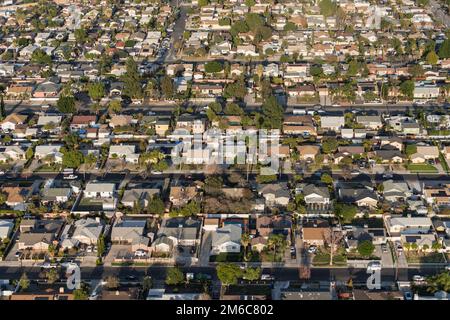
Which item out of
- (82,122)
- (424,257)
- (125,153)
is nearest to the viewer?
(424,257)

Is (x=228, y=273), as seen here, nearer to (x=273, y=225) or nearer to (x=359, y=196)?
(x=273, y=225)

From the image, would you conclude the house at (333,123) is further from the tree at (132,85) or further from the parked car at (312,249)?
the tree at (132,85)

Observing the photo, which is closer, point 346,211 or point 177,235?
point 177,235

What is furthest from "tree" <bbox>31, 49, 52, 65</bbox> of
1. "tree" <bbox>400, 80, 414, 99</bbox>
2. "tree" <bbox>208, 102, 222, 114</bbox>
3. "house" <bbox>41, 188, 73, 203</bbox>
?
"tree" <bbox>400, 80, 414, 99</bbox>

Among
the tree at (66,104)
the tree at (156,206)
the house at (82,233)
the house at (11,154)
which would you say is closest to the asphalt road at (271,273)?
the house at (82,233)

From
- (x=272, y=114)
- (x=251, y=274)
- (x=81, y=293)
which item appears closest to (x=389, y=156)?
(x=272, y=114)
